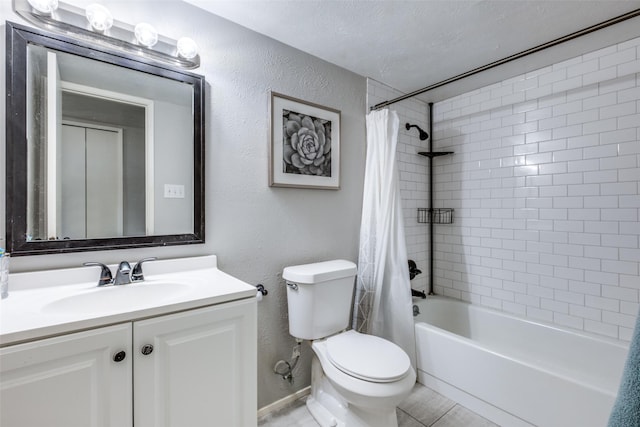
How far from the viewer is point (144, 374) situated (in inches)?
36.4

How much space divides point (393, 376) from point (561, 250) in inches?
62.4

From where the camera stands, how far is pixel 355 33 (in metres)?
1.68

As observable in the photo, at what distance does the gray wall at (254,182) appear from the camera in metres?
1.48

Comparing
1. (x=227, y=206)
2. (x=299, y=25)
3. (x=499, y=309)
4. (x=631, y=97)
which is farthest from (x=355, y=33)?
(x=499, y=309)

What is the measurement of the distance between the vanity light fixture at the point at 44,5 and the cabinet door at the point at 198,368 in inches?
49.4

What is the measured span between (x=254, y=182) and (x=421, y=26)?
130 centimetres

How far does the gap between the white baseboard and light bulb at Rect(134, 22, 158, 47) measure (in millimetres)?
2032

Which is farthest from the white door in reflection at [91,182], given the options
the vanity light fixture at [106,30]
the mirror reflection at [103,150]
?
the vanity light fixture at [106,30]

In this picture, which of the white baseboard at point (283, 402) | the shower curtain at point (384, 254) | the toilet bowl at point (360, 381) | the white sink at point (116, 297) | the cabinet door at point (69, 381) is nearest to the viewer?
the cabinet door at point (69, 381)

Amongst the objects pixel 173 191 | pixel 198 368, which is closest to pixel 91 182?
pixel 173 191

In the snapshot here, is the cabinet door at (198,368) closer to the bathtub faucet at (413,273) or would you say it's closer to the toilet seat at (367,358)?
the toilet seat at (367,358)

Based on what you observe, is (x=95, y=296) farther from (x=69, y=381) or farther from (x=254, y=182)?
(x=254, y=182)

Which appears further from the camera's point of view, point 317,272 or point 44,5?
point 317,272

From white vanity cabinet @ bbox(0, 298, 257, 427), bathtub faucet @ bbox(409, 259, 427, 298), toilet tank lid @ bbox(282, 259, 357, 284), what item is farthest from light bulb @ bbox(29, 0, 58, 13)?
bathtub faucet @ bbox(409, 259, 427, 298)
